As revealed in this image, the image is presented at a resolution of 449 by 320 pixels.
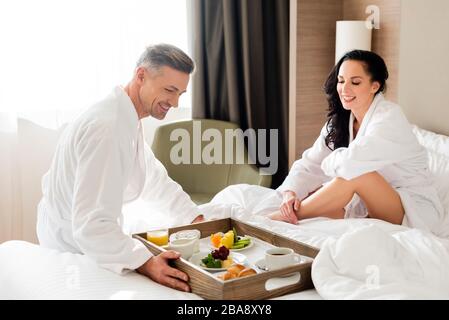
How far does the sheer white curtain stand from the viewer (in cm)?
323

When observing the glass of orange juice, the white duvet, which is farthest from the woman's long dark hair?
the glass of orange juice

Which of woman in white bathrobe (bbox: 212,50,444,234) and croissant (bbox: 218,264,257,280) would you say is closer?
croissant (bbox: 218,264,257,280)

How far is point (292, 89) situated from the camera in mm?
3795

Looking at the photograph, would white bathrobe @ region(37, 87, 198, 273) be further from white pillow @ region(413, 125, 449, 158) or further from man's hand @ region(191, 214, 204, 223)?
white pillow @ region(413, 125, 449, 158)

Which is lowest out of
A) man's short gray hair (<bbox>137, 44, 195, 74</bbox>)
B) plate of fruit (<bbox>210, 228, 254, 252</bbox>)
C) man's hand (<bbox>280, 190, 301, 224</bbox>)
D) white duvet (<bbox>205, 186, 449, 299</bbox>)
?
man's hand (<bbox>280, 190, 301, 224</bbox>)

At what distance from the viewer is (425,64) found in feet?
10.4

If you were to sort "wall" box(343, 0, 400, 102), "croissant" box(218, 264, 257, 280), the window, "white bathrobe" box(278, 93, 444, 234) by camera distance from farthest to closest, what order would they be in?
"wall" box(343, 0, 400, 102) < the window < "white bathrobe" box(278, 93, 444, 234) < "croissant" box(218, 264, 257, 280)

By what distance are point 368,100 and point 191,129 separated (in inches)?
51.4

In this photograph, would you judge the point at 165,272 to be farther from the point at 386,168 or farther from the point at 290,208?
the point at 386,168

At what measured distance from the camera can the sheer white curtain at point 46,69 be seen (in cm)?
323

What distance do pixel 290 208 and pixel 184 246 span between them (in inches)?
35.7

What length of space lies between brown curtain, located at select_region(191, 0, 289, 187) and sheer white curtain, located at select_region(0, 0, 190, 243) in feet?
1.36

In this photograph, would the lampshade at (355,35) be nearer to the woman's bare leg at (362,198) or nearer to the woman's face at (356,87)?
the woman's face at (356,87)
